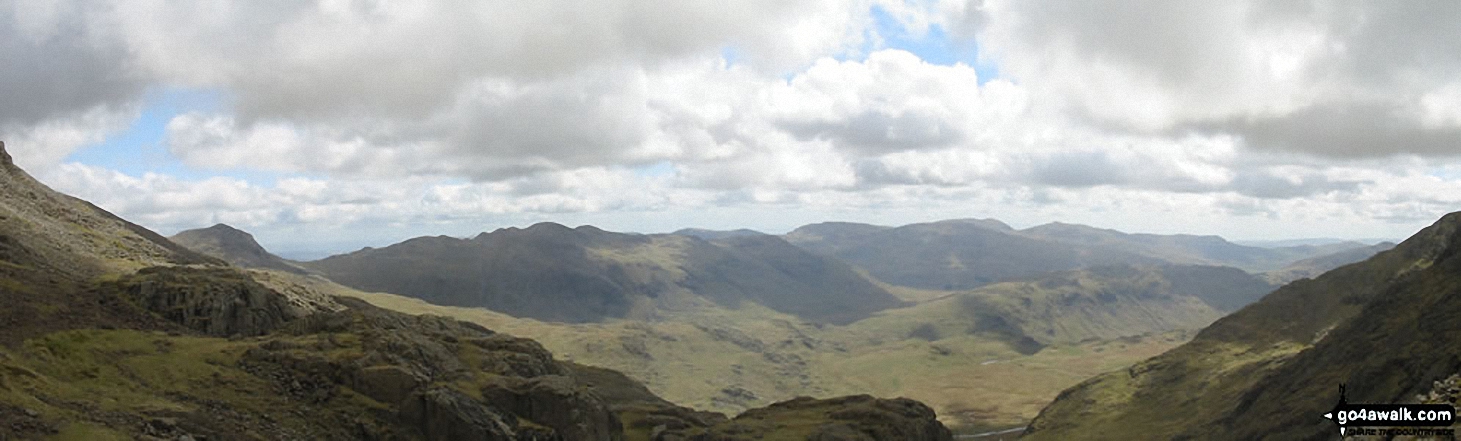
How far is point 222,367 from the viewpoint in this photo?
82.3m

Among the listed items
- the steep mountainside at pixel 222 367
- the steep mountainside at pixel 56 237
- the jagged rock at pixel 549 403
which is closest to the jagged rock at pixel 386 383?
the steep mountainside at pixel 222 367

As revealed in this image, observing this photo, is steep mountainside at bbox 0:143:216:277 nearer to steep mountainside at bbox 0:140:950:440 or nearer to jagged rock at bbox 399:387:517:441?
steep mountainside at bbox 0:140:950:440

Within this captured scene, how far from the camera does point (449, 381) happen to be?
97812 mm

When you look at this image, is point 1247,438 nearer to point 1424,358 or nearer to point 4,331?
point 1424,358

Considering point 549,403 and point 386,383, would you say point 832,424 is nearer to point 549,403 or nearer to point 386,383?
point 549,403

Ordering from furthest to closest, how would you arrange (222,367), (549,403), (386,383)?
(549,403) < (386,383) < (222,367)

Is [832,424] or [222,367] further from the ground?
[222,367]

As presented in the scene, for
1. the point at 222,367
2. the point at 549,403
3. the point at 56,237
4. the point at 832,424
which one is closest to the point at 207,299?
the point at 222,367

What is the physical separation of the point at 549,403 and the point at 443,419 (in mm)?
14971

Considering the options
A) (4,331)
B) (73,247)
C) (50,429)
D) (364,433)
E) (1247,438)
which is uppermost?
(73,247)

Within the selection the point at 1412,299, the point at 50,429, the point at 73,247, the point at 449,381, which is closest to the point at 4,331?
the point at 50,429

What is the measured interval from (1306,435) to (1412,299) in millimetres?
56677

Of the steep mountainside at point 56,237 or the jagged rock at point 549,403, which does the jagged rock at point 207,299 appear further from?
the jagged rock at point 549,403

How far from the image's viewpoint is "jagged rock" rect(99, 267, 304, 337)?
339 feet
